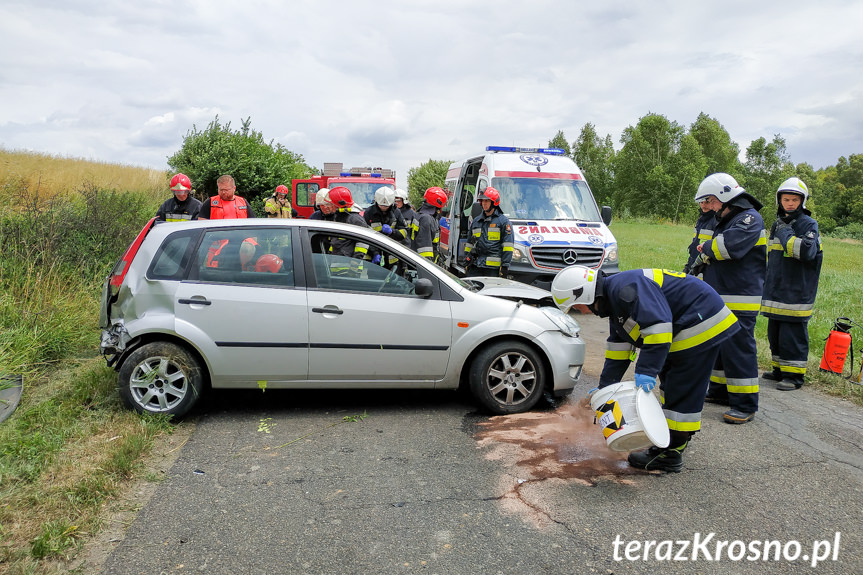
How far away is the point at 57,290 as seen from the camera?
7.01 metres

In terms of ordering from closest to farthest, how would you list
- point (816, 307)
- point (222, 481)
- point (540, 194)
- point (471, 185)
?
point (222, 481)
point (540, 194)
point (816, 307)
point (471, 185)

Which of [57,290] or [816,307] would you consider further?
[816,307]

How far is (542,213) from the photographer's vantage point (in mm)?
9672

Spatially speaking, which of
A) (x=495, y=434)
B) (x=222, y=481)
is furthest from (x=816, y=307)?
(x=222, y=481)

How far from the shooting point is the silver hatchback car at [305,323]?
467 cm

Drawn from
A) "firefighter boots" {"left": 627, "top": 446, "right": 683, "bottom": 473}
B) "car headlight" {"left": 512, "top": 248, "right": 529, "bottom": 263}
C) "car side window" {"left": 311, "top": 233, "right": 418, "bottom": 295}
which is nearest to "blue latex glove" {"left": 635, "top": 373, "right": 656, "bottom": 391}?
"firefighter boots" {"left": 627, "top": 446, "right": 683, "bottom": 473}

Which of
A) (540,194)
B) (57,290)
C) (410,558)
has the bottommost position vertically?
(410,558)

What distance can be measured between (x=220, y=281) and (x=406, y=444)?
6.46ft

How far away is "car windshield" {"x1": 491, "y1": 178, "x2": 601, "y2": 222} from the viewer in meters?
9.67

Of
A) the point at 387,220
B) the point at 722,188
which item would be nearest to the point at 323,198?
the point at 387,220

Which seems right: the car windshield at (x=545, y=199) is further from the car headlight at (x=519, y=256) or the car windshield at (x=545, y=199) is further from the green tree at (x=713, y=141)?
the green tree at (x=713, y=141)

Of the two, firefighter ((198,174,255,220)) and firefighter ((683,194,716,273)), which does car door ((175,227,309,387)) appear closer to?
firefighter ((198,174,255,220))

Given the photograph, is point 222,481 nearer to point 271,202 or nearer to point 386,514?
point 386,514

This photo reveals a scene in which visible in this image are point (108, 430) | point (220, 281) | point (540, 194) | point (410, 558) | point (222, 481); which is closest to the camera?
point (410, 558)
